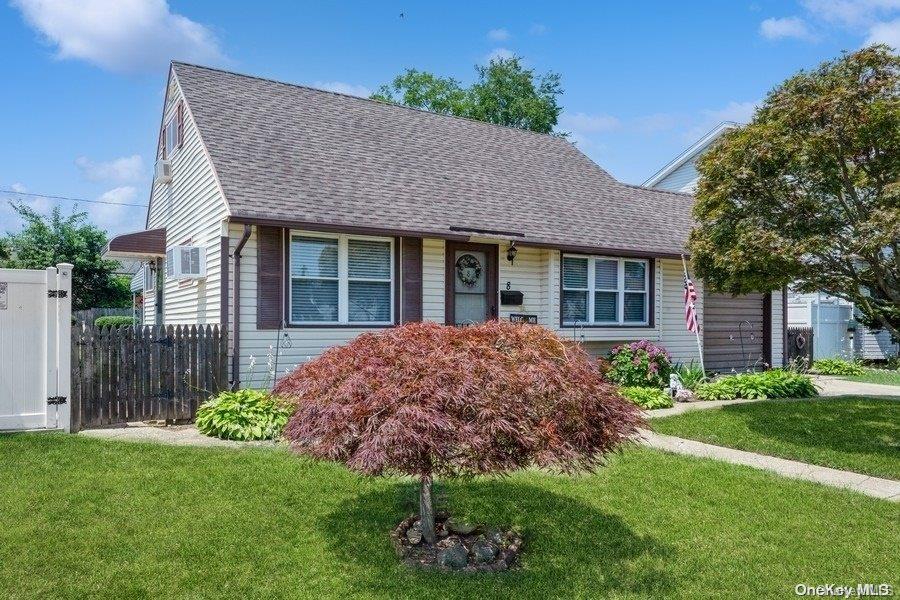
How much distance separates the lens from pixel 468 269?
10906 mm

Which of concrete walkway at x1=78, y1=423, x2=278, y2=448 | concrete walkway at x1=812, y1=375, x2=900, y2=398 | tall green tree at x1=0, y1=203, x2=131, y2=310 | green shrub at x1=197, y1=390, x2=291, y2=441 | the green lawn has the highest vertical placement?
tall green tree at x1=0, y1=203, x2=131, y2=310

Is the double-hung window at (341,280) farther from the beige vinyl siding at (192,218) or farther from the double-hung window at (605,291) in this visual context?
the double-hung window at (605,291)

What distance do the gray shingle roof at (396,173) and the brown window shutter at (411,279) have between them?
0.43 metres

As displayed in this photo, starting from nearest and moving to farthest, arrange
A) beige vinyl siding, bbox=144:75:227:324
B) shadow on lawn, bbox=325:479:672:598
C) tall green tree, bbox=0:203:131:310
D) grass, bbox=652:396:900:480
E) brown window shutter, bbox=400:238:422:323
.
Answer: shadow on lawn, bbox=325:479:672:598 → grass, bbox=652:396:900:480 → beige vinyl siding, bbox=144:75:227:324 → brown window shutter, bbox=400:238:422:323 → tall green tree, bbox=0:203:131:310

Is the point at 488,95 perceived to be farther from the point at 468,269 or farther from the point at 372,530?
the point at 372,530

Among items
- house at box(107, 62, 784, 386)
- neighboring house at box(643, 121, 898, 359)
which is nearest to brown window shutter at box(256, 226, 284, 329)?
house at box(107, 62, 784, 386)

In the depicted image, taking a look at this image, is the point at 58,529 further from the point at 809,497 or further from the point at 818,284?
the point at 818,284

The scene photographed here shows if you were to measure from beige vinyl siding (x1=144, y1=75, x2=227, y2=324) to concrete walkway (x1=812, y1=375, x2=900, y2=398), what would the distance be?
35.9ft

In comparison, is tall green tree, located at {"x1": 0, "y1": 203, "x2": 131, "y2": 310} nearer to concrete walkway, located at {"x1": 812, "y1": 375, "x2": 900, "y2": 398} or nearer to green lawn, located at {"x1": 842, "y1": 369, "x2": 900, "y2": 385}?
concrete walkway, located at {"x1": 812, "y1": 375, "x2": 900, "y2": 398}

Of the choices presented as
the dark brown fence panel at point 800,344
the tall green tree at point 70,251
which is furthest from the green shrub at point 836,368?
the tall green tree at point 70,251

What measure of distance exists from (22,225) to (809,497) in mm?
29116

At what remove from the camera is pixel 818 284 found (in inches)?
313

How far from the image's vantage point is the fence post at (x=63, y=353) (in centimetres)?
714

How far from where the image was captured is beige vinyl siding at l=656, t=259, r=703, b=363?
13.0 metres
